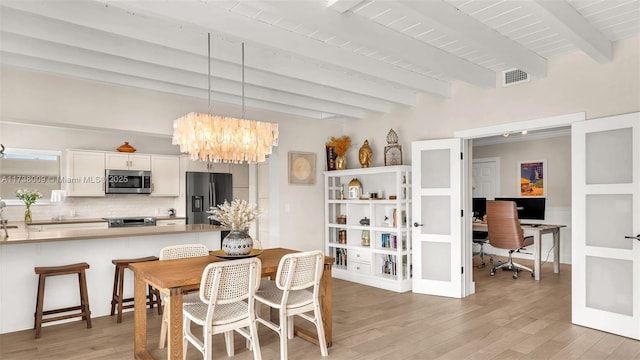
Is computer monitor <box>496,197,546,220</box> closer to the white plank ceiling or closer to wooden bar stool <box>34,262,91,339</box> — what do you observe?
the white plank ceiling

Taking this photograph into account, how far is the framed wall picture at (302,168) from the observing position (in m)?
5.93

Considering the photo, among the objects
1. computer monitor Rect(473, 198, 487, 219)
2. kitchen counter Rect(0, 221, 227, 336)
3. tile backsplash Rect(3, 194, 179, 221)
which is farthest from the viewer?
computer monitor Rect(473, 198, 487, 219)

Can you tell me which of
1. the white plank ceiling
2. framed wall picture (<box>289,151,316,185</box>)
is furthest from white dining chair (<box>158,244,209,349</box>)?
framed wall picture (<box>289,151,316,185</box>)

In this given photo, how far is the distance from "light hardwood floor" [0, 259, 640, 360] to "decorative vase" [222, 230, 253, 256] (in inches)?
31.6

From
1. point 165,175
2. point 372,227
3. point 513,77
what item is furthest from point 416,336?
point 165,175

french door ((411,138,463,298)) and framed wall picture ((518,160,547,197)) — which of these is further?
framed wall picture ((518,160,547,197))

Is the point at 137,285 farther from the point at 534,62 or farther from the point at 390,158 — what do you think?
the point at 534,62

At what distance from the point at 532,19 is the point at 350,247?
379cm

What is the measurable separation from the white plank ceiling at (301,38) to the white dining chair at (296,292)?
173 cm

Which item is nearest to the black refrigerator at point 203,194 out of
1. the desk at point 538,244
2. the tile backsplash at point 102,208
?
the tile backsplash at point 102,208

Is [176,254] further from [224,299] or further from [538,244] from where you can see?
[538,244]

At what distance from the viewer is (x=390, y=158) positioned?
5.51 metres

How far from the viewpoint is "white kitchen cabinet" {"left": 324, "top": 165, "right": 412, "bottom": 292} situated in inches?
205

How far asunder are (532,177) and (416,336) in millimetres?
5263
